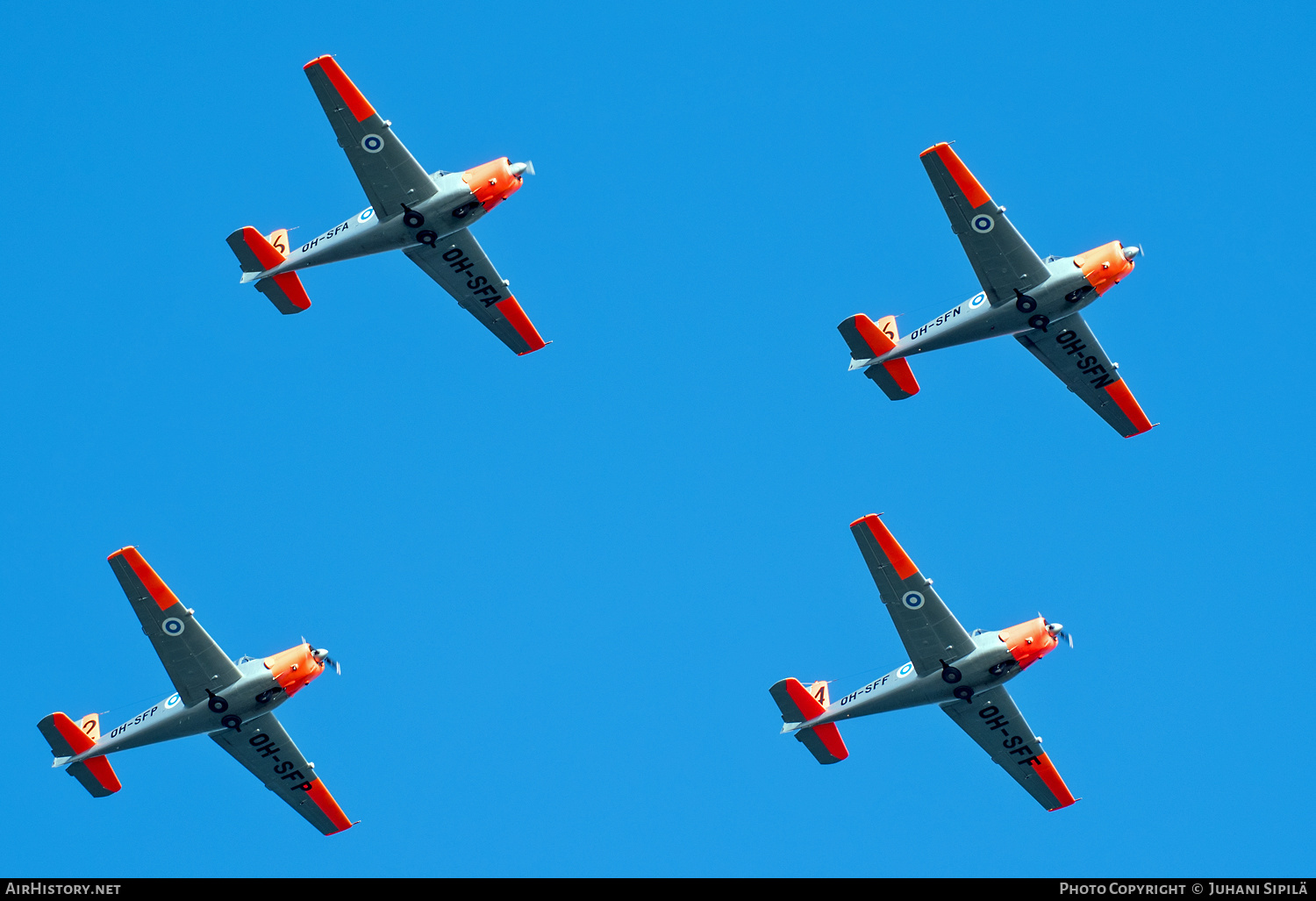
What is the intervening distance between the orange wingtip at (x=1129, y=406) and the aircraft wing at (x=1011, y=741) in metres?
12.8

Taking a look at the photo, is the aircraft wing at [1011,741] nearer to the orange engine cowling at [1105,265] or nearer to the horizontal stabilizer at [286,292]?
the orange engine cowling at [1105,265]

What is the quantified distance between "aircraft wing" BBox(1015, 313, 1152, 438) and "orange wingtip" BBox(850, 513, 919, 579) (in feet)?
39.4

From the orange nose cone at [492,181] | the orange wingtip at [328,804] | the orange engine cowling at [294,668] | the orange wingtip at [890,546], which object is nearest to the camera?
the orange wingtip at [890,546]

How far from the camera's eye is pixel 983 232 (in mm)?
58281

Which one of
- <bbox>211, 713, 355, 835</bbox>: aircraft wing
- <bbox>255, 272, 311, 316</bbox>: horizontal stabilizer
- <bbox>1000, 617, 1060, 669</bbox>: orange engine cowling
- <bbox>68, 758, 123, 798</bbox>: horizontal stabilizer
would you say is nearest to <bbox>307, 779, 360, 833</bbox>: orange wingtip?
<bbox>211, 713, 355, 835</bbox>: aircraft wing

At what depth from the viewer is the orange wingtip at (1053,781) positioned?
60450mm

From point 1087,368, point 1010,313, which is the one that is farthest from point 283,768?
point 1087,368

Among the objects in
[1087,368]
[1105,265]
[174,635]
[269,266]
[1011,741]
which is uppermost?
[1105,265]

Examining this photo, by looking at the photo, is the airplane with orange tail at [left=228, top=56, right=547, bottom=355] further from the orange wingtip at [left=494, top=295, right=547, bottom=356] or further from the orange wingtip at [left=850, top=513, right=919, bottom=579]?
the orange wingtip at [left=850, top=513, right=919, bottom=579]

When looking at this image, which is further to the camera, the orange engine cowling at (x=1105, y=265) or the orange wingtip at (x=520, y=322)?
the orange wingtip at (x=520, y=322)

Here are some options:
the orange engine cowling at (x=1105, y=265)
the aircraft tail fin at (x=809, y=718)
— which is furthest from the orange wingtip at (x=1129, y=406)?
the aircraft tail fin at (x=809, y=718)

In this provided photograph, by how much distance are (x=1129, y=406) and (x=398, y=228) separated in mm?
28607

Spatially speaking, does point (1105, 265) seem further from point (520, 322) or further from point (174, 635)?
point (174, 635)

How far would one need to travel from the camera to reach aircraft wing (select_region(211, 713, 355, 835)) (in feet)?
194
